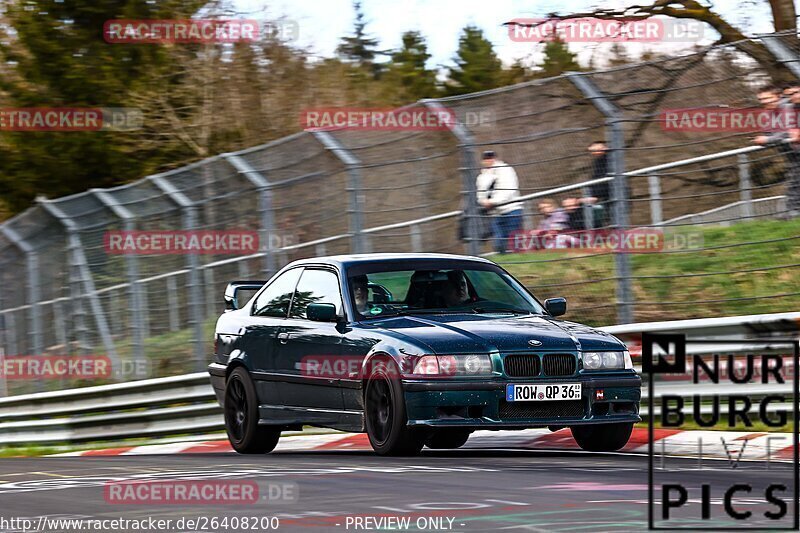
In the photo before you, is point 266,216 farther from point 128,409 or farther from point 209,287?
point 128,409

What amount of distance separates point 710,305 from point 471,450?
101 inches

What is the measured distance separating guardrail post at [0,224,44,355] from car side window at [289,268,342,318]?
822 cm

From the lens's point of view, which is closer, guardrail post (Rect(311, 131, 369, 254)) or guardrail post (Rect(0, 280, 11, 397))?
guardrail post (Rect(311, 131, 369, 254))

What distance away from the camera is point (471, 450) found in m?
11.1

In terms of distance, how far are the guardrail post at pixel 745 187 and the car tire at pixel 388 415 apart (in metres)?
3.87

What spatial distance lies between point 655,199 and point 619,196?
0.30 m

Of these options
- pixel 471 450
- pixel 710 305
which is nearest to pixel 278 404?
pixel 471 450

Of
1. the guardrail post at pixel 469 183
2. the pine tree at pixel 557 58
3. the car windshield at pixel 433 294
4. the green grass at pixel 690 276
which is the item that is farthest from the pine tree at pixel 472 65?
the car windshield at pixel 433 294

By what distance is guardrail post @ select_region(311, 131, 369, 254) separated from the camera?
48.4ft

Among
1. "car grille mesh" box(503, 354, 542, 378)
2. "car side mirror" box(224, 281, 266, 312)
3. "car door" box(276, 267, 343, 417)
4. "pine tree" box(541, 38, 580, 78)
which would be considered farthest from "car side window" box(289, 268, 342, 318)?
"pine tree" box(541, 38, 580, 78)

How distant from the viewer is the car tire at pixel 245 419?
11.7 m

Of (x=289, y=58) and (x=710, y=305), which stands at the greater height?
(x=289, y=58)

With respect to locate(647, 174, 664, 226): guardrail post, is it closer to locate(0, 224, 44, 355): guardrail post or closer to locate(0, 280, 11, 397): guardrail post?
locate(0, 224, 44, 355): guardrail post

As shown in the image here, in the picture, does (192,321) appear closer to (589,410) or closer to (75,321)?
(75,321)
